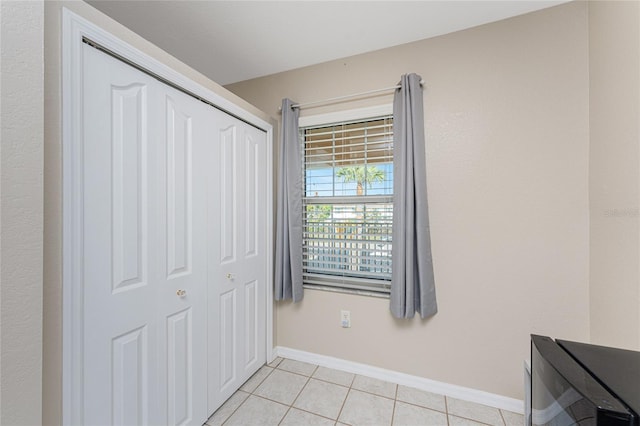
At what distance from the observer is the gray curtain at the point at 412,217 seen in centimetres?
173

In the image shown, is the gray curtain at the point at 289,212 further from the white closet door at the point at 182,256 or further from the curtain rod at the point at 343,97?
the white closet door at the point at 182,256

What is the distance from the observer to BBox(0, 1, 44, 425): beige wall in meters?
0.72

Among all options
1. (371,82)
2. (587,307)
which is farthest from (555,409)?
(371,82)

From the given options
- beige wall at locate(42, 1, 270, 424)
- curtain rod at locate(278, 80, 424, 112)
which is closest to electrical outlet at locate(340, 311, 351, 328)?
beige wall at locate(42, 1, 270, 424)

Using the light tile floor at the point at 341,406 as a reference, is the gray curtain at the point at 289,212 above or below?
above

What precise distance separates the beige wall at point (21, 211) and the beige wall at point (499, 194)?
1773mm

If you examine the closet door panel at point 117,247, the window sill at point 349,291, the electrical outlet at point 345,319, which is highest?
the closet door panel at point 117,247

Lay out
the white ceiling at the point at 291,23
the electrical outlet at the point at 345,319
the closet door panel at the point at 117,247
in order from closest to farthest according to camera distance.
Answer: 1. the closet door panel at the point at 117,247
2. the white ceiling at the point at 291,23
3. the electrical outlet at the point at 345,319

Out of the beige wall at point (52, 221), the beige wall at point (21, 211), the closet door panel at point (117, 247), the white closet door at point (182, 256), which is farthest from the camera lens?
the white closet door at point (182, 256)

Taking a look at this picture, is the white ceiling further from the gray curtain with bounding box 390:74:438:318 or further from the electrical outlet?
the electrical outlet

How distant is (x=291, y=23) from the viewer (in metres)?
1.64

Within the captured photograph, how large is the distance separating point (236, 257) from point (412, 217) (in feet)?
4.10

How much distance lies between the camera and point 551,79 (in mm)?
1535

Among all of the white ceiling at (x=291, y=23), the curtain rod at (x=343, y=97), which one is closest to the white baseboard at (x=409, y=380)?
the curtain rod at (x=343, y=97)
